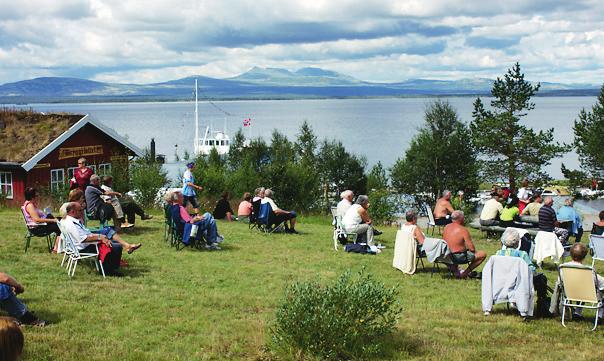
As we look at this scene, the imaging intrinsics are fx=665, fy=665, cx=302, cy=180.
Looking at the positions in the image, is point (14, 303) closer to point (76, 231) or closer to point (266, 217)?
point (76, 231)

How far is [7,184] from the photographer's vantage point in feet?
81.3

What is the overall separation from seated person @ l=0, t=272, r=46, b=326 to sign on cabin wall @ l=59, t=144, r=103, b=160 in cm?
2041

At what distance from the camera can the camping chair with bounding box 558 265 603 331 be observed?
27.0 ft

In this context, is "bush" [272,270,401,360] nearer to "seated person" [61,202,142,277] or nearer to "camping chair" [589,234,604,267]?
"seated person" [61,202,142,277]

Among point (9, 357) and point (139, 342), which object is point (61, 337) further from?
point (9, 357)

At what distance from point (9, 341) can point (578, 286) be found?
7045mm

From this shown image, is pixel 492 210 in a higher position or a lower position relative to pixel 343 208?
lower

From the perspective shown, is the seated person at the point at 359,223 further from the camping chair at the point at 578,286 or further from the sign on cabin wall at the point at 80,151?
the sign on cabin wall at the point at 80,151

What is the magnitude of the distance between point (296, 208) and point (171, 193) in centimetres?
1999

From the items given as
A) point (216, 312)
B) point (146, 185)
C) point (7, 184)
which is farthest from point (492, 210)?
point (7, 184)

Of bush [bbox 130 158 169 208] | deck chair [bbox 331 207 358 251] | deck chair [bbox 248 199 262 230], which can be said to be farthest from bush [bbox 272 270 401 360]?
bush [bbox 130 158 169 208]

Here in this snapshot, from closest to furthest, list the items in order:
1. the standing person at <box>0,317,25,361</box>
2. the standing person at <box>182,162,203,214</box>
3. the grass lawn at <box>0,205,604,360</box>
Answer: the standing person at <box>0,317,25,361</box> < the grass lawn at <box>0,205,604,360</box> < the standing person at <box>182,162,203,214</box>

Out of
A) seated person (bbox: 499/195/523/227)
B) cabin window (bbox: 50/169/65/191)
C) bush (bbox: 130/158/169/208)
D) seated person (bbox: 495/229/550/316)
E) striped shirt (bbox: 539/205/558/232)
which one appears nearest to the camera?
seated person (bbox: 495/229/550/316)

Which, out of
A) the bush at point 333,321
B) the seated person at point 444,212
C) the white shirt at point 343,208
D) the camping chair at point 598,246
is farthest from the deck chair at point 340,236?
the bush at point 333,321
